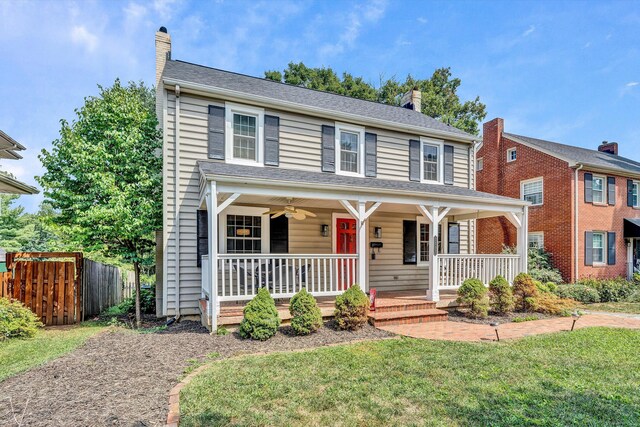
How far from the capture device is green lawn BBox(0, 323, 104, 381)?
4.69 meters

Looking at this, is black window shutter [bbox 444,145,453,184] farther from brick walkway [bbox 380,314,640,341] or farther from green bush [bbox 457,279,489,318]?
brick walkway [bbox 380,314,640,341]

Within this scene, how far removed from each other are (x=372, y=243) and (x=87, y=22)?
987cm

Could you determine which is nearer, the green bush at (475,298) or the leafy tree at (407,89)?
the green bush at (475,298)

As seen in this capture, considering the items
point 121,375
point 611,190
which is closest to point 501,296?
point 121,375

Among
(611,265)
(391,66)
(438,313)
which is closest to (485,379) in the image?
(438,313)

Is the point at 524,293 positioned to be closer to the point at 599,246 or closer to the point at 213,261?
the point at 213,261

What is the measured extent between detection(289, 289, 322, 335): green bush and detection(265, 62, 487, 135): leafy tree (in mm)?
22213

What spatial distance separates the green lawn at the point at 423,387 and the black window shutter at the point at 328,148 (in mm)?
5462

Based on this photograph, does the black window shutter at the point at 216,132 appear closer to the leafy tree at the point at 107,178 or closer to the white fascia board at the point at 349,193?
the leafy tree at the point at 107,178

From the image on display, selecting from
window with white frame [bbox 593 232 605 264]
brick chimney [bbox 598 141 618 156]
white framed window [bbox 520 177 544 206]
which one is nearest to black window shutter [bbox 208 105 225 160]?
white framed window [bbox 520 177 544 206]

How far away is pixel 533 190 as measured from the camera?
52.6 feet

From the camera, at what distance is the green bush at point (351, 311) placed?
665 cm

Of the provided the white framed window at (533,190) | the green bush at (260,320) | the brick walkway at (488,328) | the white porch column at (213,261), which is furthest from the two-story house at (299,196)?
the white framed window at (533,190)

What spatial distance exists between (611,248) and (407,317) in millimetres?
13794
